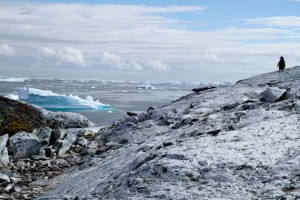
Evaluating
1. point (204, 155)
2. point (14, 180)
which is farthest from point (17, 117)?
point (204, 155)

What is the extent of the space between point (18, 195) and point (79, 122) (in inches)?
620

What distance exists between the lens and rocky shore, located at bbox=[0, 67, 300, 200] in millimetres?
7949

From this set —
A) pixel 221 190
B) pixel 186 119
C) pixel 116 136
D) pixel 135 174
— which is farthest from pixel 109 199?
pixel 116 136

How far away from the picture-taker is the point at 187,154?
9.13 meters

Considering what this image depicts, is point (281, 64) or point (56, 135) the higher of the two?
point (281, 64)

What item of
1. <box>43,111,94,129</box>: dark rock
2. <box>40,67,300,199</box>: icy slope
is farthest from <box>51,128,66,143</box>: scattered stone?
<box>43,111,94,129</box>: dark rock

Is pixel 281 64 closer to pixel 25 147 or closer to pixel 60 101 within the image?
pixel 25 147

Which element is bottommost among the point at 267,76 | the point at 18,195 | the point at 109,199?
the point at 18,195

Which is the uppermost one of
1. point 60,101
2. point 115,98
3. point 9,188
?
point 60,101

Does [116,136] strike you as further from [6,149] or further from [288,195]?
[288,195]

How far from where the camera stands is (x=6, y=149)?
1467 cm

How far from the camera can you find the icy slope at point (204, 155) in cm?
784

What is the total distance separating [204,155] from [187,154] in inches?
15.6

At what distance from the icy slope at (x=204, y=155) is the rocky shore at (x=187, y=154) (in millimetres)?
20
